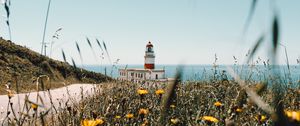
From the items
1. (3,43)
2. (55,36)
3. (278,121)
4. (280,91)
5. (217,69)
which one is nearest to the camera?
(278,121)

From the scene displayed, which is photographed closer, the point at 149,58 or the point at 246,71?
the point at 246,71

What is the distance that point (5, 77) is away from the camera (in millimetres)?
22344

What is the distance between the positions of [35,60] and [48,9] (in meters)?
31.0

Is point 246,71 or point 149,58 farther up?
point 149,58

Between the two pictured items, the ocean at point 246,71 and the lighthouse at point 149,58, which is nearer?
the ocean at point 246,71

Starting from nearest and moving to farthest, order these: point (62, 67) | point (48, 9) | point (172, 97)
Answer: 1. point (172, 97)
2. point (48, 9)
3. point (62, 67)

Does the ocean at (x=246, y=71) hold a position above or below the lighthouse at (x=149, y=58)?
below

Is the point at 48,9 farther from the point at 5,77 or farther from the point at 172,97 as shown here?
the point at 5,77

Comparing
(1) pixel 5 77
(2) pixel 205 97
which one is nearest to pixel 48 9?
(2) pixel 205 97

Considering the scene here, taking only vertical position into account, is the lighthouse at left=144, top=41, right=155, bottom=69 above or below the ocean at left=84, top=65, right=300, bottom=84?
above

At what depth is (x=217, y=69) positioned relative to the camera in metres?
6.94

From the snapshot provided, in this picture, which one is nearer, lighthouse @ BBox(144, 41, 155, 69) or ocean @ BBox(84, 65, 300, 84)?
ocean @ BBox(84, 65, 300, 84)

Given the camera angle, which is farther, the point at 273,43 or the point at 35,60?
the point at 35,60

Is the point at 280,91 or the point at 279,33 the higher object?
the point at 279,33
